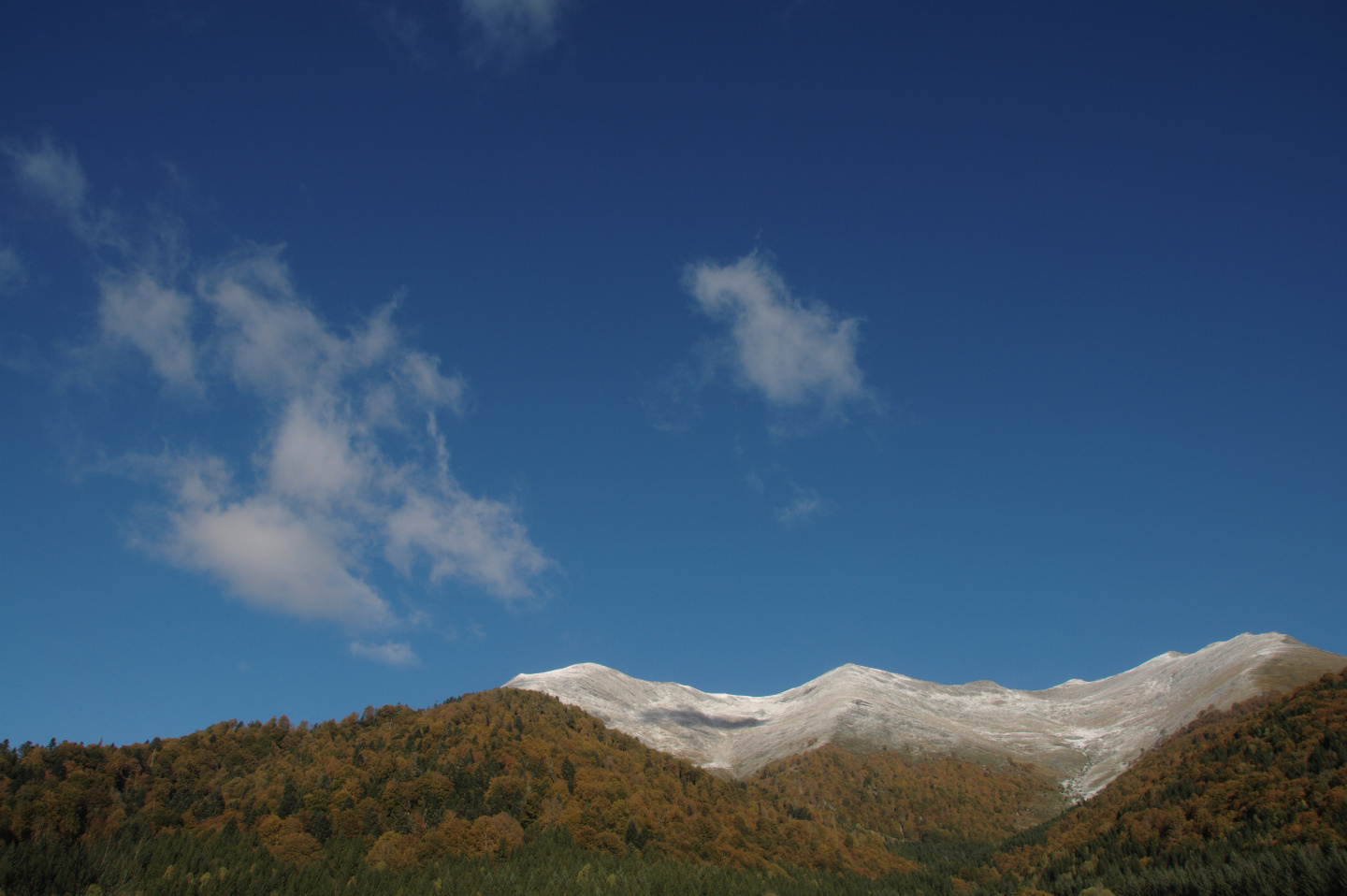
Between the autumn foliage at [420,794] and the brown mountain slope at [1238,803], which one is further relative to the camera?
the autumn foliage at [420,794]

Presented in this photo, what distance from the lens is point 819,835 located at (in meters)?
139

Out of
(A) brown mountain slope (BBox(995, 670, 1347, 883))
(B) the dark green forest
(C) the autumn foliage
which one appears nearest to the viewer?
(A) brown mountain slope (BBox(995, 670, 1347, 883))

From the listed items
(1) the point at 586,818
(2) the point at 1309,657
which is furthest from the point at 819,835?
(2) the point at 1309,657

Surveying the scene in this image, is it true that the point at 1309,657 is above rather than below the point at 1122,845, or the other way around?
above

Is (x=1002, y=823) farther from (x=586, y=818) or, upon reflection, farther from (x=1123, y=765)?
(x=586, y=818)

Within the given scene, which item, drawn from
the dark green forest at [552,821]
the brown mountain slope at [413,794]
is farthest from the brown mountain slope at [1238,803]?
the brown mountain slope at [413,794]

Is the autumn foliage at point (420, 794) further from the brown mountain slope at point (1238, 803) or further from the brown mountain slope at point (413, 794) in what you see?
the brown mountain slope at point (1238, 803)

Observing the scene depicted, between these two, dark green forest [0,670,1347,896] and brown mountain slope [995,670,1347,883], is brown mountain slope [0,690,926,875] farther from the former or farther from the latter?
brown mountain slope [995,670,1347,883]

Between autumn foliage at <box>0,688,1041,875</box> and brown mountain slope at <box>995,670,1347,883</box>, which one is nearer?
brown mountain slope at <box>995,670,1347,883</box>

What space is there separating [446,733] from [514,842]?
4531 cm

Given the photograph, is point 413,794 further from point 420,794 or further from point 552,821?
point 552,821

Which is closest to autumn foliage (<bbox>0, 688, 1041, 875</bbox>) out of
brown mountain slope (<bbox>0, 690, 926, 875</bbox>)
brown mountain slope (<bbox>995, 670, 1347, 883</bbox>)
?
brown mountain slope (<bbox>0, 690, 926, 875</bbox>)

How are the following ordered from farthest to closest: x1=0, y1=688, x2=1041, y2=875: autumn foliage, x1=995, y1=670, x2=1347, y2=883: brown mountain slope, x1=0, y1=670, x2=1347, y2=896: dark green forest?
x1=0, y1=688, x2=1041, y2=875: autumn foliage, x1=0, y1=670, x2=1347, y2=896: dark green forest, x1=995, y1=670, x2=1347, y2=883: brown mountain slope

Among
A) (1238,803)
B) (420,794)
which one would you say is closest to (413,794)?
(420,794)
